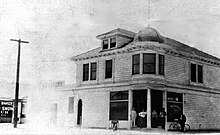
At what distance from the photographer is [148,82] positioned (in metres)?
21.6

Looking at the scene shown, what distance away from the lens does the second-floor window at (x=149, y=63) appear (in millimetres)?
22102

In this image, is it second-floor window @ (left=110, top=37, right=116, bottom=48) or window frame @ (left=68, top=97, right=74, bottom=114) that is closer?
second-floor window @ (left=110, top=37, right=116, bottom=48)

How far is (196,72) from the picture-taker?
24.9 metres

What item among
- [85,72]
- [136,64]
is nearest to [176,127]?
[136,64]

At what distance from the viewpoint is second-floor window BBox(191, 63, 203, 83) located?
2484 cm

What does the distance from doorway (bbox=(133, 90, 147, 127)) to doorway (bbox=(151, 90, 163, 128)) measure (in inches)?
16.1

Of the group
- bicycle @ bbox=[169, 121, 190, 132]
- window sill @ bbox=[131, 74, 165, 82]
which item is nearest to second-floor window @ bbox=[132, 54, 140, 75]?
window sill @ bbox=[131, 74, 165, 82]

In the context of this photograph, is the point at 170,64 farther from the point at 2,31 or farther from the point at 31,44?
the point at 2,31

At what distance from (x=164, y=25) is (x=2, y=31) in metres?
6.91

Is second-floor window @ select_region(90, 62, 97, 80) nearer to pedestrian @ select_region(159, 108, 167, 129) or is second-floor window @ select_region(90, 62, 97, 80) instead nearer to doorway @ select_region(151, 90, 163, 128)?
doorway @ select_region(151, 90, 163, 128)

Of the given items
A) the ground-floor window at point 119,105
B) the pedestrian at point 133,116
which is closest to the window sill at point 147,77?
the ground-floor window at point 119,105

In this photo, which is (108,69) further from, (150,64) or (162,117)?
(162,117)

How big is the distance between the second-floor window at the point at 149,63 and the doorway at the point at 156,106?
1213 millimetres

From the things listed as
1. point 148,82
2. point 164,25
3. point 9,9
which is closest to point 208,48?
point 164,25
